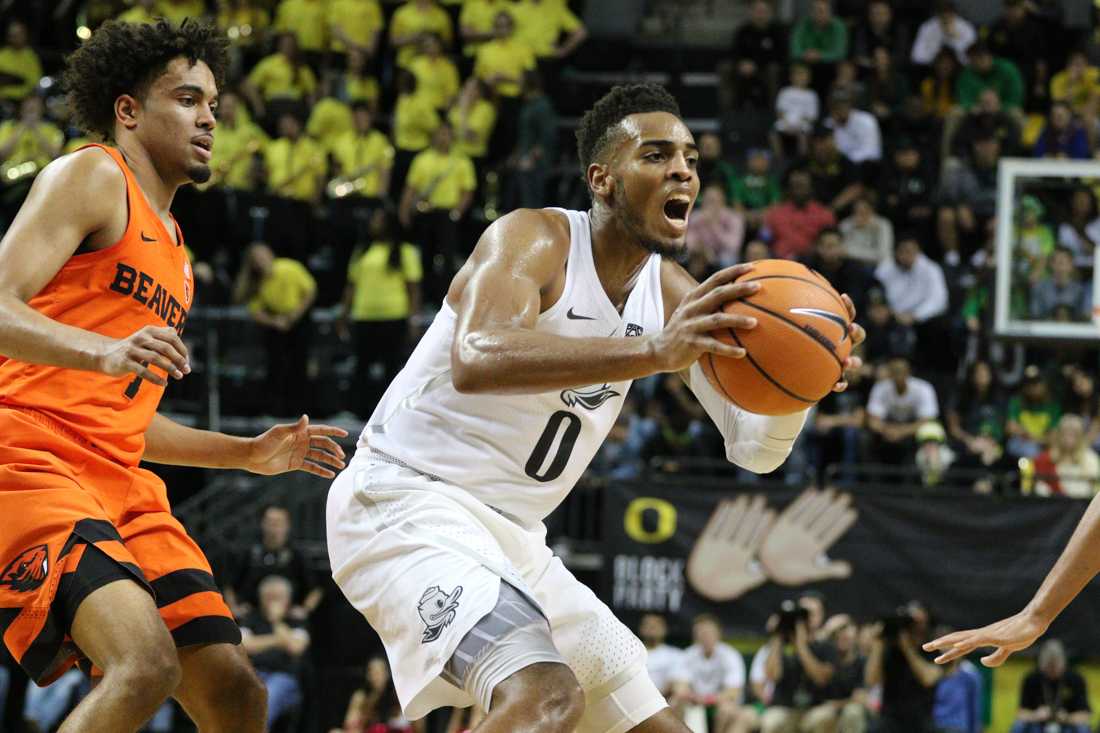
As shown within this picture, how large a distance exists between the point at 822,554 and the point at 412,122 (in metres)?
6.18

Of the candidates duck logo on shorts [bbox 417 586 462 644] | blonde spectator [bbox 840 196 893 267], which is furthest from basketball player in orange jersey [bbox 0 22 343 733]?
blonde spectator [bbox 840 196 893 267]

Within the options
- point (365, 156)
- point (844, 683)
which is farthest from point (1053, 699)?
point (365, 156)

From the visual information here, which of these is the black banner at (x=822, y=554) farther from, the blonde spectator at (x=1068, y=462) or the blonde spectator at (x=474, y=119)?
the blonde spectator at (x=474, y=119)

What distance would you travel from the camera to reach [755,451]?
4.59 meters

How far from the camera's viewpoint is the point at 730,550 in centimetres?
1109

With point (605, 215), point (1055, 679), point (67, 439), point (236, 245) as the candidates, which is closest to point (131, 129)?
point (67, 439)

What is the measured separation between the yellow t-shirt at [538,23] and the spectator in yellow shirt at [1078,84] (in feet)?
16.4

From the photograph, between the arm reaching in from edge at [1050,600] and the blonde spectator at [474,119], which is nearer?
the arm reaching in from edge at [1050,600]

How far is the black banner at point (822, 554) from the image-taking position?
10.9 metres

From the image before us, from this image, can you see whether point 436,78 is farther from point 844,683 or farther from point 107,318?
point 107,318

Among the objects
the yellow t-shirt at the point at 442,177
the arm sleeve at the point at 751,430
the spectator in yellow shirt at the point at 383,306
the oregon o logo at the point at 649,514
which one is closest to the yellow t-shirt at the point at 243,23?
the yellow t-shirt at the point at 442,177

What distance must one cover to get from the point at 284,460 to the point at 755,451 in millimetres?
1615

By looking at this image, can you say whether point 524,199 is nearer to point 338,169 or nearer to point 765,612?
point 338,169

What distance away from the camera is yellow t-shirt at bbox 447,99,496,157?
1461 cm
